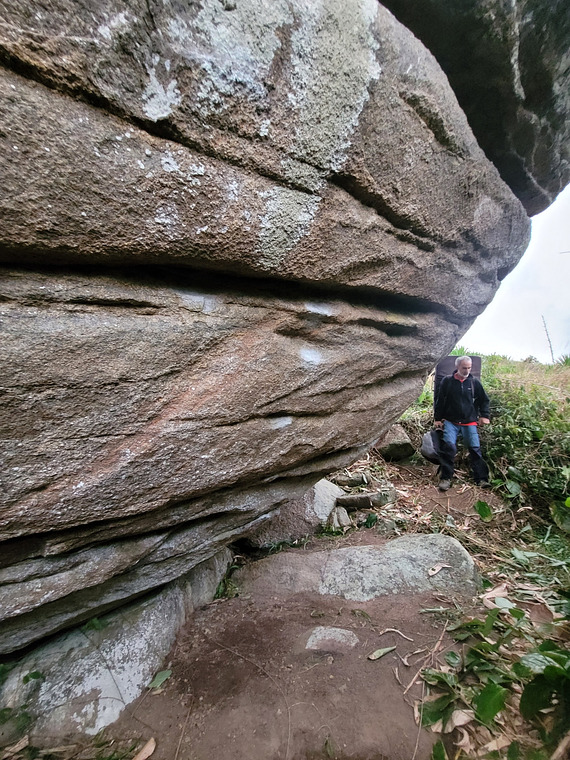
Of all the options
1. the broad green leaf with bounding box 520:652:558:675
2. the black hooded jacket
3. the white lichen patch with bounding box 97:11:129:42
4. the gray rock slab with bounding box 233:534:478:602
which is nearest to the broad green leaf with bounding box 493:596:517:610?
the gray rock slab with bounding box 233:534:478:602

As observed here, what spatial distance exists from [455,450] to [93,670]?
202 inches

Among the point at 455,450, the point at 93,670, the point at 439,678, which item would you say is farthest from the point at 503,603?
the point at 455,450

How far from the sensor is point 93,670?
2.04m

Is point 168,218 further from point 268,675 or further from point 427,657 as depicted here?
point 427,657

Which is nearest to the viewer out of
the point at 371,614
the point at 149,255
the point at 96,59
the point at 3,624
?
the point at 96,59

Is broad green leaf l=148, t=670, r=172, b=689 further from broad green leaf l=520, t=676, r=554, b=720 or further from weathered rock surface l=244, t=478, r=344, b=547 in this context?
broad green leaf l=520, t=676, r=554, b=720

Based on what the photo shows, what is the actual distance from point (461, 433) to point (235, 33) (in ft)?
18.5

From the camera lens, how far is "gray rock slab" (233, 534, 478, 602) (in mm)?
2748

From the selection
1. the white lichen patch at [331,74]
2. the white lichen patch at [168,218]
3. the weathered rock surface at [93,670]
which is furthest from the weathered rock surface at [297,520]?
the white lichen patch at [331,74]

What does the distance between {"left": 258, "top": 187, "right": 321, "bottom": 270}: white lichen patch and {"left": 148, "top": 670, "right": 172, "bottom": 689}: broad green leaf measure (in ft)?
8.60

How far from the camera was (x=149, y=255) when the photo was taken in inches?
53.8

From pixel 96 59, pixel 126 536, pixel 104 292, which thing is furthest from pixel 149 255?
pixel 126 536

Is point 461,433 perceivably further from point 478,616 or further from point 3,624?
point 3,624

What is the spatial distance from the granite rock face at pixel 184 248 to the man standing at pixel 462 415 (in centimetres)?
361
